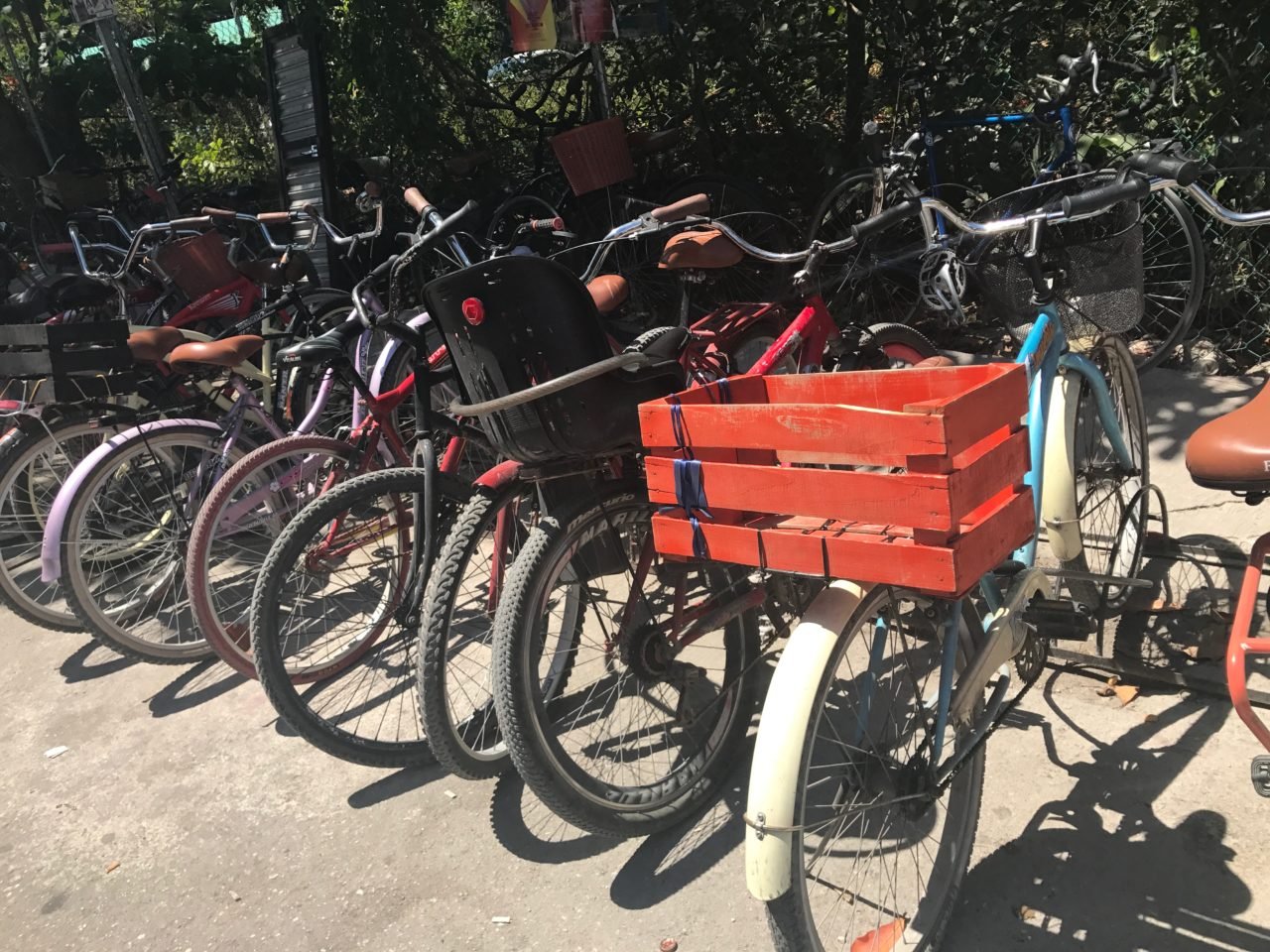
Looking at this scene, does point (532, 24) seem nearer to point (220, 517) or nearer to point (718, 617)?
point (220, 517)

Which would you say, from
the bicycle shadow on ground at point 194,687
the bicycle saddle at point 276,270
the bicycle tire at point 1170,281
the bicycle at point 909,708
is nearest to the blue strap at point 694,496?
the bicycle at point 909,708

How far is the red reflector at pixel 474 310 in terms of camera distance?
6.94 feet

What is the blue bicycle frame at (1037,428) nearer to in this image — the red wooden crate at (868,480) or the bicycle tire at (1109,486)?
the bicycle tire at (1109,486)

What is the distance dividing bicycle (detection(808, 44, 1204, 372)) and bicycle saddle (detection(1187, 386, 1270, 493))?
5.08ft

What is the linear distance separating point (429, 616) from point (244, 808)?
3.38ft

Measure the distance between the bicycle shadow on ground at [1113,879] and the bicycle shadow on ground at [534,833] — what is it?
3.05ft

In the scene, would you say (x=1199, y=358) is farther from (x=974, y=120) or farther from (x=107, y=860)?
(x=107, y=860)

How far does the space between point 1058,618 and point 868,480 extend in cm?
102

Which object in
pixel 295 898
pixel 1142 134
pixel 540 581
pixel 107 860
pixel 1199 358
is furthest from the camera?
pixel 1142 134

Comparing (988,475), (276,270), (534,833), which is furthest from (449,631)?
(276,270)

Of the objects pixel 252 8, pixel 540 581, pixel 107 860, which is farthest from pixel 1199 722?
pixel 252 8

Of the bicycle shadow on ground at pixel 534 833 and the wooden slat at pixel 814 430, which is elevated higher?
the wooden slat at pixel 814 430

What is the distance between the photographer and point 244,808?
110 inches

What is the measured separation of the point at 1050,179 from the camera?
3643 millimetres
